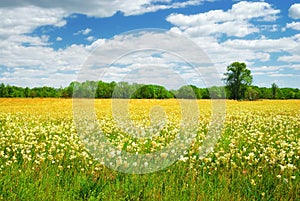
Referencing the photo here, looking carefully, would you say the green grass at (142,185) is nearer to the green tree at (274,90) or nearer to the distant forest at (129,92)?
the distant forest at (129,92)

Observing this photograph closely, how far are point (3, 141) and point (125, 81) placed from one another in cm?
325

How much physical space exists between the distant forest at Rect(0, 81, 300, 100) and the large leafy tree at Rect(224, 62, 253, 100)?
1272mm

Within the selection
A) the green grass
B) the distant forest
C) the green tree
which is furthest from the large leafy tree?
the green grass

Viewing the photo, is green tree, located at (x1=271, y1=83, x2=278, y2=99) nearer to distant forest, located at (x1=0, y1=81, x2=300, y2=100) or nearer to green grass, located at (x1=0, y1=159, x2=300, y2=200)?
distant forest, located at (x1=0, y1=81, x2=300, y2=100)

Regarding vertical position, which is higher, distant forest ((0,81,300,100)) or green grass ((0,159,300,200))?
distant forest ((0,81,300,100))

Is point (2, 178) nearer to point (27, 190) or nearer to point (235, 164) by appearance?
point (27, 190)

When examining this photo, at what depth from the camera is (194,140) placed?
9.05 m

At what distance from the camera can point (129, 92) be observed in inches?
364

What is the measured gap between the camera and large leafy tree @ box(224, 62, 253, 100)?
76.2 meters

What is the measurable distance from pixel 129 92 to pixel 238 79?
71.5 m

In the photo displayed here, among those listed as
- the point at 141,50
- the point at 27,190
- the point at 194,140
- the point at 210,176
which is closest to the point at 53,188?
the point at 27,190

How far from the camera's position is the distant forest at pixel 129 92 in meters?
8.59

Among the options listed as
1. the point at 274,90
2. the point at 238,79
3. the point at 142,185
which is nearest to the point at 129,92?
the point at 142,185

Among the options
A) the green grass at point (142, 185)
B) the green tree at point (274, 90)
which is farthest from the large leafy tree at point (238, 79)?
the green grass at point (142, 185)
